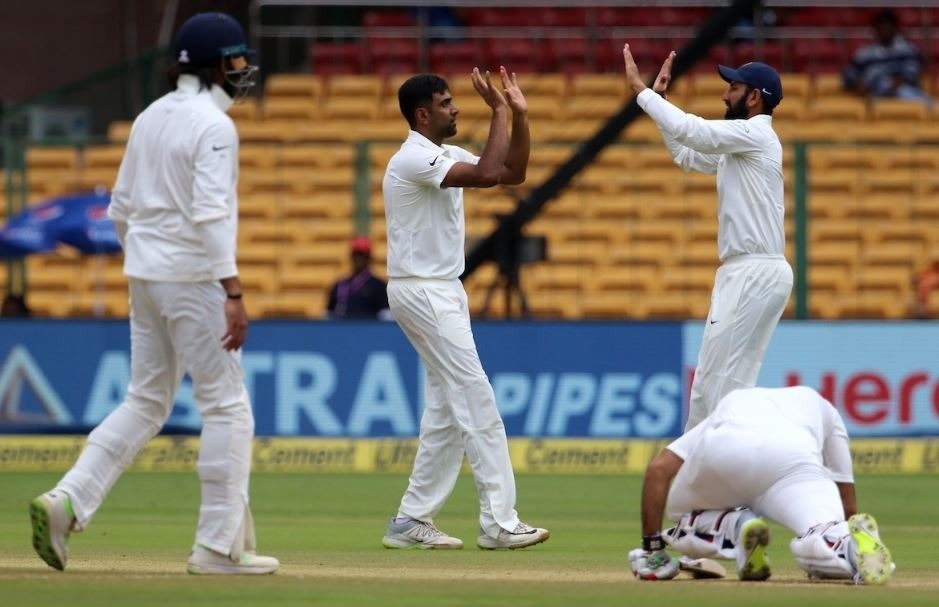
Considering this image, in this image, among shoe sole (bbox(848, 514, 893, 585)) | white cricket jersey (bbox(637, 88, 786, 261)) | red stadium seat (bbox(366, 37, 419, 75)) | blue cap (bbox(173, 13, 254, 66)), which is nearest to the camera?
shoe sole (bbox(848, 514, 893, 585))

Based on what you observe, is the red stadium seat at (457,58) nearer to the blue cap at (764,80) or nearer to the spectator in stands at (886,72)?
the spectator in stands at (886,72)

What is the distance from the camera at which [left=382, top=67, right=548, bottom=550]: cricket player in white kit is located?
310 inches

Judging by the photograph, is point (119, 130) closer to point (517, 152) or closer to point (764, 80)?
point (517, 152)

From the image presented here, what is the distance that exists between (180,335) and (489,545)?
2.02m

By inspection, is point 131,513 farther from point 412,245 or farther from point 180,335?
point 180,335

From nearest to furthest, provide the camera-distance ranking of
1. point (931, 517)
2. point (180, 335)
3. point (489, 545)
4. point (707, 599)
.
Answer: point (707, 599) < point (180, 335) < point (489, 545) < point (931, 517)

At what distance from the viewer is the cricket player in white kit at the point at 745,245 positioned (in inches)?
326

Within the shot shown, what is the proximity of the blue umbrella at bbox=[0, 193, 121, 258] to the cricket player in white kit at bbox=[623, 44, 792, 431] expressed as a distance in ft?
23.7

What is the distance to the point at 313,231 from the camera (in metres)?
16.6

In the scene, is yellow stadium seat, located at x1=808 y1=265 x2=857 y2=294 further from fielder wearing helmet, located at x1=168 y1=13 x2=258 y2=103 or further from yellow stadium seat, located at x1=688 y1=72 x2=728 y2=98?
fielder wearing helmet, located at x1=168 y1=13 x2=258 y2=103

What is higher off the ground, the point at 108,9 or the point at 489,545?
the point at 108,9

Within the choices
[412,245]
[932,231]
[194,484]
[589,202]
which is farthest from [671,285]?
[412,245]

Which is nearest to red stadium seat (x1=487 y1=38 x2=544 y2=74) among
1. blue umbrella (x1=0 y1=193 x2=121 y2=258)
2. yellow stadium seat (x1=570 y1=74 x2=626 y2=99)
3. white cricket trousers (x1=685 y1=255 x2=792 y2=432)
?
yellow stadium seat (x1=570 y1=74 x2=626 y2=99)

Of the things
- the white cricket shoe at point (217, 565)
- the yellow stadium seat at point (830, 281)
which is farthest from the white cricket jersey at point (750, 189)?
the yellow stadium seat at point (830, 281)
